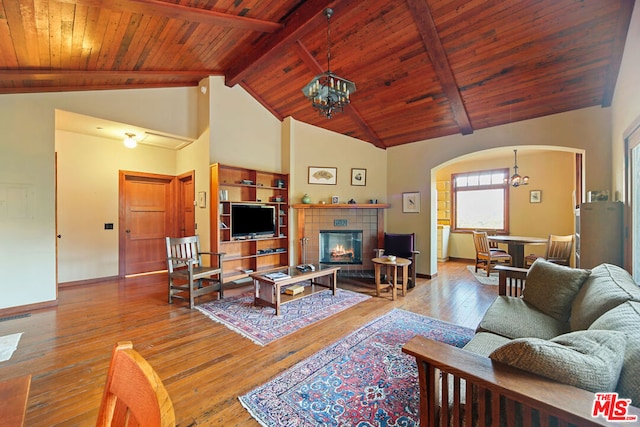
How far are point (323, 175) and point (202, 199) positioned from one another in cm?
237

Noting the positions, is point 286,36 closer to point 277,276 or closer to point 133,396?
point 277,276

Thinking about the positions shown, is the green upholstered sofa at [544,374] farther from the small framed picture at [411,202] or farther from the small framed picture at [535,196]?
the small framed picture at [535,196]

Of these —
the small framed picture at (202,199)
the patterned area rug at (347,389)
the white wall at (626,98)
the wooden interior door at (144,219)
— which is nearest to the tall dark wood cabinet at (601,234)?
the white wall at (626,98)

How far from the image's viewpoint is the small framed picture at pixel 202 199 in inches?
178

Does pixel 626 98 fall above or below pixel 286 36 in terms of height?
below

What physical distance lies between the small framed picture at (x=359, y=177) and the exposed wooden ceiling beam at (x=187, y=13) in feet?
9.70

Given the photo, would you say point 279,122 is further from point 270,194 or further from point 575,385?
point 575,385

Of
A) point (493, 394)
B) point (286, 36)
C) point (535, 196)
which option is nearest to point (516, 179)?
point (535, 196)

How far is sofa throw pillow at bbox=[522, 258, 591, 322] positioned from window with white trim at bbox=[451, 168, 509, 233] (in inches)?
195

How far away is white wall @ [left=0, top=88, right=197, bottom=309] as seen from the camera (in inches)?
127

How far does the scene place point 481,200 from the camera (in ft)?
22.7

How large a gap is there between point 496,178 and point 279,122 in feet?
18.3

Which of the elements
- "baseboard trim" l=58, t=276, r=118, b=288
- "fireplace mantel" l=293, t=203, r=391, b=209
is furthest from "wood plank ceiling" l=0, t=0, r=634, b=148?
"baseboard trim" l=58, t=276, r=118, b=288

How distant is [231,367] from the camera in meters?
2.16
